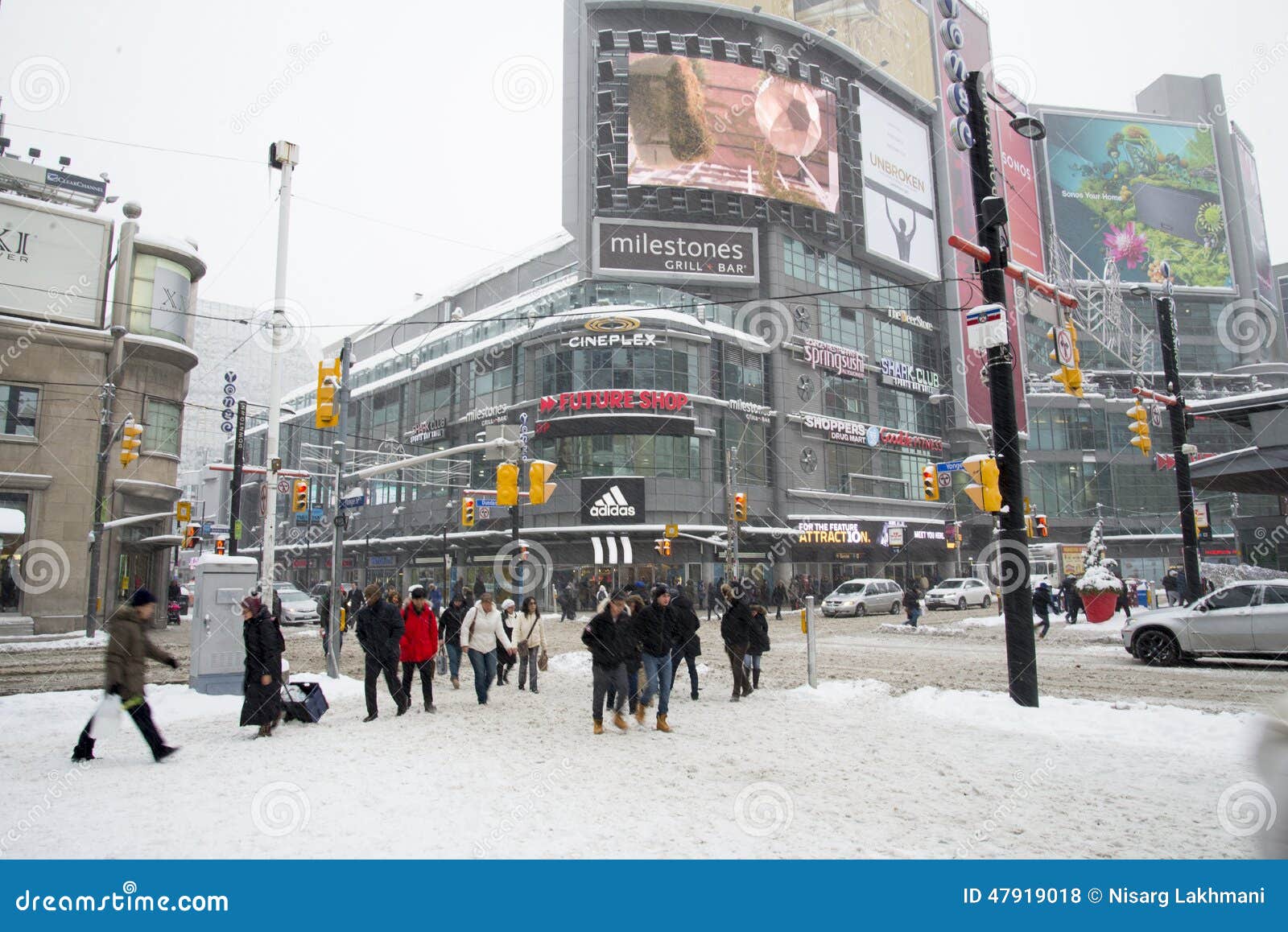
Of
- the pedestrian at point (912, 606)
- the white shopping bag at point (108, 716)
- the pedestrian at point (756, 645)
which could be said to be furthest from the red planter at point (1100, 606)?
the white shopping bag at point (108, 716)

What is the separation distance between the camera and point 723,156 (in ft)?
166

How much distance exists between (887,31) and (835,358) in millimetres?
31282

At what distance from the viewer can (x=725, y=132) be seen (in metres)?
51.0

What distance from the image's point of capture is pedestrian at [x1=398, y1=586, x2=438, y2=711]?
11.3 m

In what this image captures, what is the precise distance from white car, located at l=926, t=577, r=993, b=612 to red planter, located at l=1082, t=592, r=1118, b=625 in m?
11.9

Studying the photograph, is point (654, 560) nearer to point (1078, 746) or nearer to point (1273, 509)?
point (1078, 746)

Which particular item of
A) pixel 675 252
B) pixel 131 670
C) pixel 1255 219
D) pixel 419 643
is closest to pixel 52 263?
pixel 419 643

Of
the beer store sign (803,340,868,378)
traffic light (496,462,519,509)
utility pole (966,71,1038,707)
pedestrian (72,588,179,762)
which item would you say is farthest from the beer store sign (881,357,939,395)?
pedestrian (72,588,179,762)

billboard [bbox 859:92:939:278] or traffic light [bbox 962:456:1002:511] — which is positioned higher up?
billboard [bbox 859:92:939:278]

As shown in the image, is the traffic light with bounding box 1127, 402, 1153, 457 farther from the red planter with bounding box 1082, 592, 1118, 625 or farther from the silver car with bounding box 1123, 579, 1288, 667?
the red planter with bounding box 1082, 592, 1118, 625

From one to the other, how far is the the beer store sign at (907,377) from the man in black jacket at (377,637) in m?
50.9

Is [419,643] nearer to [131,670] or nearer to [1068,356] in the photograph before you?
[131,670]

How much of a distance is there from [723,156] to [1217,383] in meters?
63.6

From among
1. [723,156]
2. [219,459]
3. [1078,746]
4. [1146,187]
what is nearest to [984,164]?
[1078,746]
